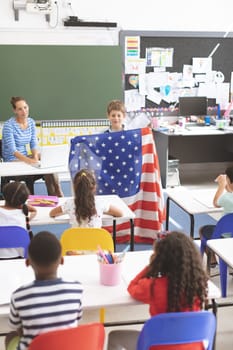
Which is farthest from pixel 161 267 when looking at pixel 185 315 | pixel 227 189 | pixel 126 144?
pixel 126 144

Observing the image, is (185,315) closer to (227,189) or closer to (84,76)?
(227,189)

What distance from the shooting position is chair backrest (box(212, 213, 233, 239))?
3.39m

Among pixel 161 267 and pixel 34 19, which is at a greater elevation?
pixel 34 19

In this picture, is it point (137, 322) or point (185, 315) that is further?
point (137, 322)

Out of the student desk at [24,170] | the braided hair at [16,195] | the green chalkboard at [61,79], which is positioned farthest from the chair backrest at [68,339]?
the green chalkboard at [61,79]

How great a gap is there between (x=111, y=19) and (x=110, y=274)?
554 cm

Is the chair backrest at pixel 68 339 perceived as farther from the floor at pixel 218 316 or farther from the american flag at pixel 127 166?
the american flag at pixel 127 166

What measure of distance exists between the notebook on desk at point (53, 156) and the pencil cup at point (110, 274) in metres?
2.61

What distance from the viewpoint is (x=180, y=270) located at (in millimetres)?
2053

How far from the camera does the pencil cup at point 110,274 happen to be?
7.73 feet

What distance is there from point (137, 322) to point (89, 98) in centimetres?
483

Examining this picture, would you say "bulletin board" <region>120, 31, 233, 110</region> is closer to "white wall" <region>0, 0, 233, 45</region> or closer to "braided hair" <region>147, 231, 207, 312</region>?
"white wall" <region>0, 0, 233, 45</region>

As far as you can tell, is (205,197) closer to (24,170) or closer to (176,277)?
(24,170)

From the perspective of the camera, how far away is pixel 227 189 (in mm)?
3791
